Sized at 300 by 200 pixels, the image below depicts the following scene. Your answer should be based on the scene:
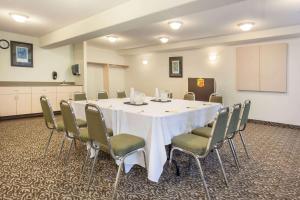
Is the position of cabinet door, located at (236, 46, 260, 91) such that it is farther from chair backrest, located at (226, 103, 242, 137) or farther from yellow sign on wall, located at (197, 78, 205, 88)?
chair backrest, located at (226, 103, 242, 137)

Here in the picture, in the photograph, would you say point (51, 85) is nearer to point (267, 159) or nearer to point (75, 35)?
point (75, 35)

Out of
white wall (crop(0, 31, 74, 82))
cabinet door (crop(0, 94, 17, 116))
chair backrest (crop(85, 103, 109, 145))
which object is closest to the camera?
chair backrest (crop(85, 103, 109, 145))

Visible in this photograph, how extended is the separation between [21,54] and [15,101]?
1.40 m

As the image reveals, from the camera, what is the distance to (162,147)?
2.31 meters

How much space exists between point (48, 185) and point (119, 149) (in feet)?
2.96

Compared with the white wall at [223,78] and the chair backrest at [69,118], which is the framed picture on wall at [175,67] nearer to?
the white wall at [223,78]

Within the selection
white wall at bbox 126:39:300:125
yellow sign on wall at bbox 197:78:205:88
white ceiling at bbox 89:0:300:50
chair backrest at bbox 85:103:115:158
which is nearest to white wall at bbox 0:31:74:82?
white ceiling at bbox 89:0:300:50

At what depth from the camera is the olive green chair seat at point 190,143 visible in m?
2.14

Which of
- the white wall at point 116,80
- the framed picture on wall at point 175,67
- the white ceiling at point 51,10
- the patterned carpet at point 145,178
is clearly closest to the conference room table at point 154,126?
the patterned carpet at point 145,178

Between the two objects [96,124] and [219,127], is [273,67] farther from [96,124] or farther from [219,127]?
[96,124]

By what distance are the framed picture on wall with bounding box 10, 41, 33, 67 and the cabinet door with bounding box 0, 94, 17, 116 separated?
1.01 metres

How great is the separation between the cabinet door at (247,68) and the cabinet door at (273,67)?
127 mm

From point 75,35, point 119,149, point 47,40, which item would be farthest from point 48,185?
point 47,40

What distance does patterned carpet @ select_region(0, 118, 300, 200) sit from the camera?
2.12 m
